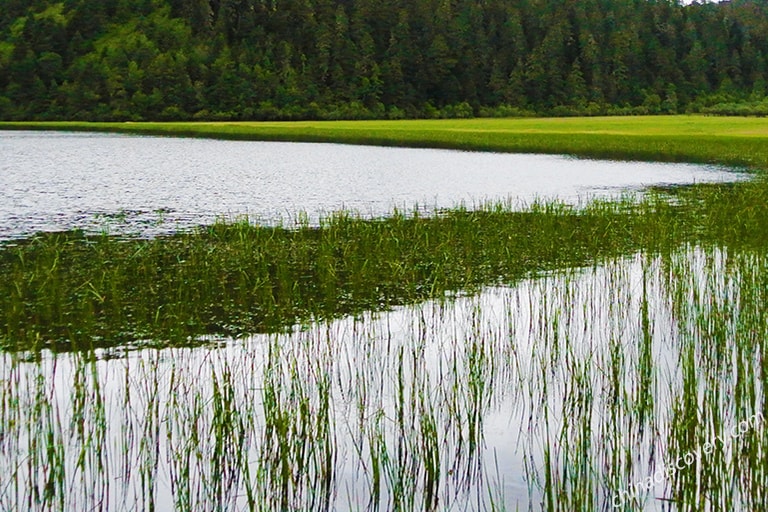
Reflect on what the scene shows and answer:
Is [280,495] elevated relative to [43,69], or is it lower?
lower

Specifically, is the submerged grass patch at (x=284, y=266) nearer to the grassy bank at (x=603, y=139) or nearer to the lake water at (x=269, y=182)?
the lake water at (x=269, y=182)

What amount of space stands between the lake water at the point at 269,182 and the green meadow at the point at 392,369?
2.98 m

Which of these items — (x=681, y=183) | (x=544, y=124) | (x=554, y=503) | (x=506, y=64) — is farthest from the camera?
(x=506, y=64)

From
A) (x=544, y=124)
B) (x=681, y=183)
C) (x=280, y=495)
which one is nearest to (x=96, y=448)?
(x=280, y=495)

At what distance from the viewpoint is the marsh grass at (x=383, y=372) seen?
19.0 ft

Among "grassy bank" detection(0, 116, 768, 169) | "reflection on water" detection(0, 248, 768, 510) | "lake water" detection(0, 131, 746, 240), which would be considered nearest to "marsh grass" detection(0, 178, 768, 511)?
"reflection on water" detection(0, 248, 768, 510)

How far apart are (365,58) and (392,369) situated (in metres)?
121

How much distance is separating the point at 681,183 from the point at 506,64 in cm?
10317

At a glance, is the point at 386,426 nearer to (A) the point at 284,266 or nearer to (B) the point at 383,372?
(B) the point at 383,372

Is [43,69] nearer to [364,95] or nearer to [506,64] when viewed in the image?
[364,95]

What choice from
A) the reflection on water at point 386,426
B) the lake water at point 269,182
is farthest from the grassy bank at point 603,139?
the reflection on water at point 386,426

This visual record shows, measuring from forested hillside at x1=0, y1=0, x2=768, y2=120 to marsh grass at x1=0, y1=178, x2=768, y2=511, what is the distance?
9817 centimetres

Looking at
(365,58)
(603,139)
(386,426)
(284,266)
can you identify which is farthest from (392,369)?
(365,58)

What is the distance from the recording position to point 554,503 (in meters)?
5.64
